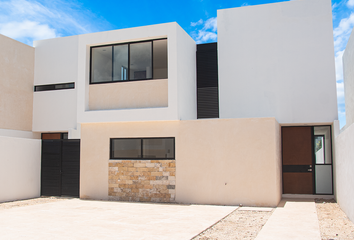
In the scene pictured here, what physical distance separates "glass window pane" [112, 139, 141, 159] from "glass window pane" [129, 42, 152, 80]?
88.0 inches

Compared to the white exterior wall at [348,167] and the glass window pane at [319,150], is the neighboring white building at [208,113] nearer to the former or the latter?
the glass window pane at [319,150]

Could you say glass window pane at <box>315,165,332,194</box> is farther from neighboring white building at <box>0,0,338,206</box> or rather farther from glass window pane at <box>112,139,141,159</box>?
glass window pane at <box>112,139,141,159</box>

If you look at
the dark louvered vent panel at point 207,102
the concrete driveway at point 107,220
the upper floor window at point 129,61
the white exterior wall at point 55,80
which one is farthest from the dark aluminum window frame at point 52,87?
the concrete driveway at point 107,220

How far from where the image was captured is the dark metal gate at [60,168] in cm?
1190

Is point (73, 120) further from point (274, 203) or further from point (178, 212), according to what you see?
point (274, 203)

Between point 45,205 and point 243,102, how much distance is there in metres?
7.64

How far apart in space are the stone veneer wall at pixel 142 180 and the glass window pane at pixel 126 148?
9.1 inches

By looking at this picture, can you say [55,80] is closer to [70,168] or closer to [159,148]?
[70,168]

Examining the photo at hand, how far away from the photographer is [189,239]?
19.3 feet

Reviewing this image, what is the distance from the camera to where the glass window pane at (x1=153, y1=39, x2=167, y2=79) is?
1104 centimetres

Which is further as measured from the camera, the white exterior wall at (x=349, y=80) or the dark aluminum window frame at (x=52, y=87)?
the dark aluminum window frame at (x=52, y=87)

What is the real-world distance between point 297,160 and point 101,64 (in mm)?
8069

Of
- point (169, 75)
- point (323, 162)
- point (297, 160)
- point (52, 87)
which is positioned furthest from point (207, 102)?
point (52, 87)

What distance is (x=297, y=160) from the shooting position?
39.4ft
